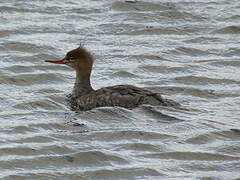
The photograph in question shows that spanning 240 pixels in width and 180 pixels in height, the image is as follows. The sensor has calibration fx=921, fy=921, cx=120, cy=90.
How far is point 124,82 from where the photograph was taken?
13.8m

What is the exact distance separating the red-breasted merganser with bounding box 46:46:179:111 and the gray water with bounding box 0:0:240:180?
0.43 ft

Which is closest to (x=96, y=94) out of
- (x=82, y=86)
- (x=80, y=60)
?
(x=82, y=86)

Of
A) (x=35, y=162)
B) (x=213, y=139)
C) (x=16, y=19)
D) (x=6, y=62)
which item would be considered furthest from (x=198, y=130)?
(x=16, y=19)

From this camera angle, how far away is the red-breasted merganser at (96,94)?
39.0 ft

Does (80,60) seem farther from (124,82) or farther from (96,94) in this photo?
(124,82)

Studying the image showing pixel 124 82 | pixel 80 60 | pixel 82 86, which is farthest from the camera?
pixel 124 82

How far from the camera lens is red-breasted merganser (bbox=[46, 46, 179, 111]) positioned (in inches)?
468

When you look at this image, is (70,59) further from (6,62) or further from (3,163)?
(3,163)

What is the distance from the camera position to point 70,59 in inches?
508

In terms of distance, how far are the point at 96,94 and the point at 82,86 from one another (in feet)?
1.69

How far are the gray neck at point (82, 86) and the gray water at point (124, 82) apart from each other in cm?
21

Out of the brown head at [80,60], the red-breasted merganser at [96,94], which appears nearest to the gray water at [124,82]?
the red-breasted merganser at [96,94]

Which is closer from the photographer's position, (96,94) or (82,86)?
(96,94)

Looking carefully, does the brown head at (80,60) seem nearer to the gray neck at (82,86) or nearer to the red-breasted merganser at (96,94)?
the red-breasted merganser at (96,94)
